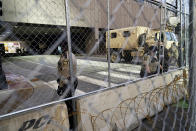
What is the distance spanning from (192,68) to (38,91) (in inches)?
85.9

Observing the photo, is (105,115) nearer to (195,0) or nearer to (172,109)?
(195,0)

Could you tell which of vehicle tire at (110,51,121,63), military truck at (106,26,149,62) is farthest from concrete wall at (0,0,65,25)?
vehicle tire at (110,51,121,63)

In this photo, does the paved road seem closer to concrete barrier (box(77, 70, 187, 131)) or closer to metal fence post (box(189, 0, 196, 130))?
concrete barrier (box(77, 70, 187, 131))

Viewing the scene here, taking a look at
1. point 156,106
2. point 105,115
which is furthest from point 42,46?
point 156,106

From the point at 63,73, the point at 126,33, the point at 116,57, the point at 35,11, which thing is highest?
the point at 35,11

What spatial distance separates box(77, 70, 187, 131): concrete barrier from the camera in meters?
1.72

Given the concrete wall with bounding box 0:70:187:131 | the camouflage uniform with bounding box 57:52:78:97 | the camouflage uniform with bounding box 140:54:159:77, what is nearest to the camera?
the concrete wall with bounding box 0:70:187:131

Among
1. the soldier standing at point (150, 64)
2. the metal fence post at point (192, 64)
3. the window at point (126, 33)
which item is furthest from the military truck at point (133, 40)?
the metal fence post at point (192, 64)

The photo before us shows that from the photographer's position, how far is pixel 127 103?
7.26 ft

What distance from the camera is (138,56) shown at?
21.9ft

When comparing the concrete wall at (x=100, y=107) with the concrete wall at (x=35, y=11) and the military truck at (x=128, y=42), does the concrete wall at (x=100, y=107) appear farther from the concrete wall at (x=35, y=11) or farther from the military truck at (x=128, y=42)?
the military truck at (x=128, y=42)

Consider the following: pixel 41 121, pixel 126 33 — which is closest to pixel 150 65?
pixel 41 121

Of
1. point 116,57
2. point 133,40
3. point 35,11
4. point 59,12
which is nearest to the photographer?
point 35,11

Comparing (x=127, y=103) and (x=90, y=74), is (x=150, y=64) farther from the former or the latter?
(x=90, y=74)
